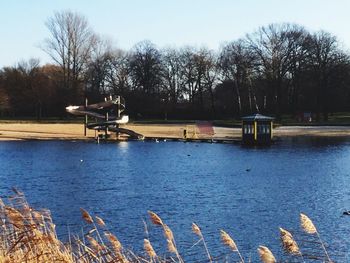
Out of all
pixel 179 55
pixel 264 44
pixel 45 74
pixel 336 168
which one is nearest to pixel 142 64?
pixel 179 55

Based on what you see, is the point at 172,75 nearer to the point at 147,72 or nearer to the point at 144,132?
the point at 147,72

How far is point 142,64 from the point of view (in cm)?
9762

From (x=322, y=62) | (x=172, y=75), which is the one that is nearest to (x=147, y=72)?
(x=172, y=75)

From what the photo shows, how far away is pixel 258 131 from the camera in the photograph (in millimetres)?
52531

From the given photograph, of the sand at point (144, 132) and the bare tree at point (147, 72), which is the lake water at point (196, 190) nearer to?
the sand at point (144, 132)

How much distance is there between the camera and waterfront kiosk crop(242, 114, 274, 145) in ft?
171

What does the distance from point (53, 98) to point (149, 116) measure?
1600 cm

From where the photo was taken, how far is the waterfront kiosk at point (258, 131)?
52.2 meters

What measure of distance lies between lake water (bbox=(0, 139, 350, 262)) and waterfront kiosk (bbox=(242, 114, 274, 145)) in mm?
6441

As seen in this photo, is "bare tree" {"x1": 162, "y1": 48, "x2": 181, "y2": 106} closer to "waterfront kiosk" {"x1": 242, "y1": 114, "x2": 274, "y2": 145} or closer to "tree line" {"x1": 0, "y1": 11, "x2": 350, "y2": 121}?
"tree line" {"x1": 0, "y1": 11, "x2": 350, "y2": 121}

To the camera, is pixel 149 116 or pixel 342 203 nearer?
pixel 342 203

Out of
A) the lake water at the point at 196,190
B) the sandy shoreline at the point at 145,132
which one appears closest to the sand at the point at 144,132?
the sandy shoreline at the point at 145,132

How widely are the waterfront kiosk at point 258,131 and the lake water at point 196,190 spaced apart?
6.44 metres

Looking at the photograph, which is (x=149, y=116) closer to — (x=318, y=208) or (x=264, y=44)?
(x=264, y=44)
